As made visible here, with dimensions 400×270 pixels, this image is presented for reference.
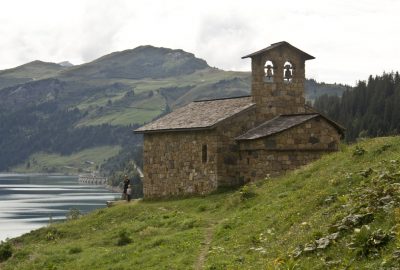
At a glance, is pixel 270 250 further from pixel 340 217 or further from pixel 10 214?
pixel 10 214

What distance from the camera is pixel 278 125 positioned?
40.9 metres

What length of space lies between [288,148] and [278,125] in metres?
2.16

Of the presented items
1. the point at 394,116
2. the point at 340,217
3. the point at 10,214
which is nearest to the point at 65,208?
the point at 10,214

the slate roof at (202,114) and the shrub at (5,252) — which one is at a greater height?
the slate roof at (202,114)

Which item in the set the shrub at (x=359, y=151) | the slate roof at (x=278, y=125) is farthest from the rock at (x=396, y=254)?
the slate roof at (x=278, y=125)

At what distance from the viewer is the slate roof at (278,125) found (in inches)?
1559

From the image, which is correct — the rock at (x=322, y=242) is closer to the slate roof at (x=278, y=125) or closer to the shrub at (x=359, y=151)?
the shrub at (x=359, y=151)

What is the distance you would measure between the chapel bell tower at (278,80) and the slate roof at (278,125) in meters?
1.18

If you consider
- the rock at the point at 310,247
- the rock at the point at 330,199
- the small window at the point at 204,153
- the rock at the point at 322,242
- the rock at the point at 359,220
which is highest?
the small window at the point at 204,153

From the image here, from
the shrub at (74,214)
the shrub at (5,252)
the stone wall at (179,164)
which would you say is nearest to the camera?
the shrub at (5,252)

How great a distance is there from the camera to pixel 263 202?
94.0 ft

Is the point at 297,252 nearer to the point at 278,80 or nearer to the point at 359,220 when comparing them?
the point at 359,220

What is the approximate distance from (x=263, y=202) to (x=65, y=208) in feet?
408

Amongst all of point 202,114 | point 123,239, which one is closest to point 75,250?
point 123,239
